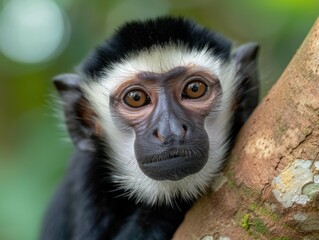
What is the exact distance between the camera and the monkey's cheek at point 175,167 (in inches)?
100

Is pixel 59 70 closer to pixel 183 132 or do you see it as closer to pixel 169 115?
pixel 169 115

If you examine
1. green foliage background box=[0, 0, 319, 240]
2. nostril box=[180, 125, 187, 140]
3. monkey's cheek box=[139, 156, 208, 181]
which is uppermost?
green foliage background box=[0, 0, 319, 240]

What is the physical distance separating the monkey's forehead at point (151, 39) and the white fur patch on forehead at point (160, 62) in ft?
0.09

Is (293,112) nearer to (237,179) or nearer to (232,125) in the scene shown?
(237,179)

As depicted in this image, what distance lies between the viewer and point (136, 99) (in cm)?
296

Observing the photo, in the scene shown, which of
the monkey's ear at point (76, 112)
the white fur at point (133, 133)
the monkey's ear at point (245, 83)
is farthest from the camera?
the monkey's ear at point (76, 112)

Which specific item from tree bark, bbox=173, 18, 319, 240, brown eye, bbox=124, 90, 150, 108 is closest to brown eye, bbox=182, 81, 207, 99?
brown eye, bbox=124, 90, 150, 108

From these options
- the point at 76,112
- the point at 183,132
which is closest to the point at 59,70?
the point at 76,112

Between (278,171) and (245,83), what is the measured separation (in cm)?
115

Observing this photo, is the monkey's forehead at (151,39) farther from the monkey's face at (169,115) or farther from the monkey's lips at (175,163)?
the monkey's lips at (175,163)

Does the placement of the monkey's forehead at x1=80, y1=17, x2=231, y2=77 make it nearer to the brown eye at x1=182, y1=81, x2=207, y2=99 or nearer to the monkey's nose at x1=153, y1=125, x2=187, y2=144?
the brown eye at x1=182, y1=81, x2=207, y2=99

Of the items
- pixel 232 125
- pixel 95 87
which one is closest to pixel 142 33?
pixel 95 87

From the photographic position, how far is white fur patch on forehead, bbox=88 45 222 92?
295cm

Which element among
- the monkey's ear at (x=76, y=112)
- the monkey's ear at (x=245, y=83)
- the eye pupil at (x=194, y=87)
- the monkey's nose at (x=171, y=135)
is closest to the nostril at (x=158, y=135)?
the monkey's nose at (x=171, y=135)
